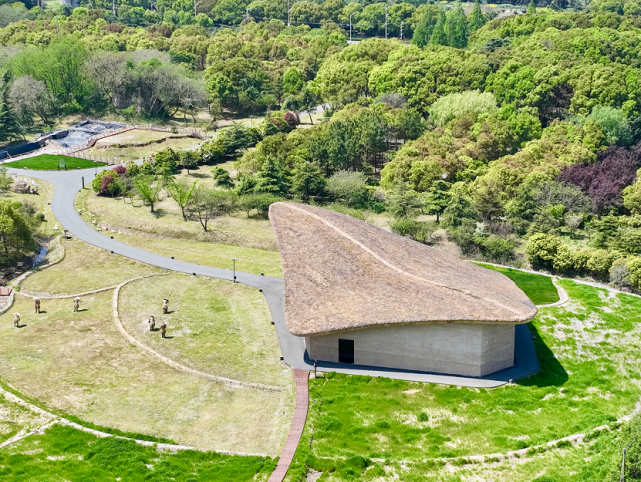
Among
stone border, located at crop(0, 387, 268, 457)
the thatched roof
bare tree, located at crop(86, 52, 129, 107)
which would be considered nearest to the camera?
stone border, located at crop(0, 387, 268, 457)

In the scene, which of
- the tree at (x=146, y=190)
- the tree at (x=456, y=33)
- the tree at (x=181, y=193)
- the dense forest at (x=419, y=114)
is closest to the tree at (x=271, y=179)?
the dense forest at (x=419, y=114)

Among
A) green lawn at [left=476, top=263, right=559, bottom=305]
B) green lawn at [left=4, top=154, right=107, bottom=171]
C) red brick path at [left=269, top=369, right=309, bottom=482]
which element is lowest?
green lawn at [left=476, top=263, right=559, bottom=305]

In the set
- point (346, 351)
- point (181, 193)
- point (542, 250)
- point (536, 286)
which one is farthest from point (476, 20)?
point (346, 351)

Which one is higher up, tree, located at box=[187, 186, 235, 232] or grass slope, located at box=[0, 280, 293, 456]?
tree, located at box=[187, 186, 235, 232]

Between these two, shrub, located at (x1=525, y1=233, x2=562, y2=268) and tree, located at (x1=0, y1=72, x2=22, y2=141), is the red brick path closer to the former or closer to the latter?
shrub, located at (x1=525, y1=233, x2=562, y2=268)

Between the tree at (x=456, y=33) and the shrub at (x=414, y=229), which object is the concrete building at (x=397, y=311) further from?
the tree at (x=456, y=33)

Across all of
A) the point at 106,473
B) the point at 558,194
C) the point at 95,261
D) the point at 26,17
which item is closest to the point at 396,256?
the point at 106,473

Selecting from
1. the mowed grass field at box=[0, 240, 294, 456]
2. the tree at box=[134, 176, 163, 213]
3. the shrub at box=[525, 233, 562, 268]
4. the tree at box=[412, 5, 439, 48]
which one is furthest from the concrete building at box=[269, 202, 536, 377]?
the tree at box=[412, 5, 439, 48]

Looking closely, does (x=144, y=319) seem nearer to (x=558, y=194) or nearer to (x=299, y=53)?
(x=558, y=194)
